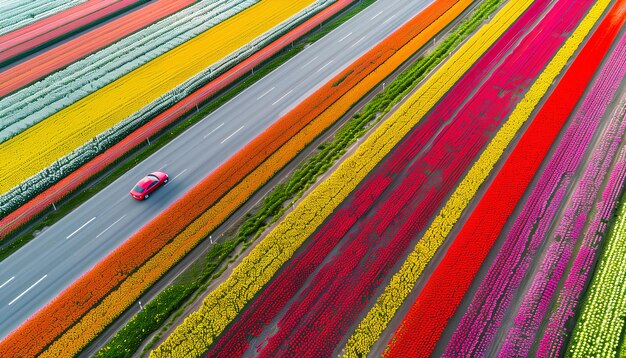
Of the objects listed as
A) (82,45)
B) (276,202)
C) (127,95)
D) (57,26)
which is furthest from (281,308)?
(57,26)

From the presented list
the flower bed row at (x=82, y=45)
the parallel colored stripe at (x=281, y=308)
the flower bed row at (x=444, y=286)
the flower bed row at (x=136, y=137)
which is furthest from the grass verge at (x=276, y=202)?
the flower bed row at (x=82, y=45)

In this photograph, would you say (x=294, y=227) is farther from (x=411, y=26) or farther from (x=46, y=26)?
(x=46, y=26)

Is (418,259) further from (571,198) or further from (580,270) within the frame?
(571,198)

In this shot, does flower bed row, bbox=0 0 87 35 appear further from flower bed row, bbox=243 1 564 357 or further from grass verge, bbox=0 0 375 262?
flower bed row, bbox=243 1 564 357

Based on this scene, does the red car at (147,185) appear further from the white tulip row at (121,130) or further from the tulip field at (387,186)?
the white tulip row at (121,130)

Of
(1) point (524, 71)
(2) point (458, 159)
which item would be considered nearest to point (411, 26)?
(1) point (524, 71)

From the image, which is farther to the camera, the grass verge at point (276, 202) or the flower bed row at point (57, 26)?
the flower bed row at point (57, 26)

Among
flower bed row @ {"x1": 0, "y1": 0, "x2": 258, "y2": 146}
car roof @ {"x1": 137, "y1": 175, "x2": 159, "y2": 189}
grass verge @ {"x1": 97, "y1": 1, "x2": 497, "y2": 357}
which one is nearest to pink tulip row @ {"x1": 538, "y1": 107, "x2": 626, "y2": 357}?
grass verge @ {"x1": 97, "y1": 1, "x2": 497, "y2": 357}
